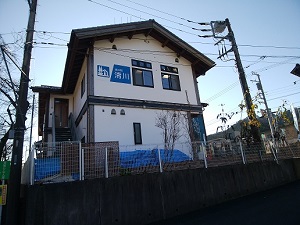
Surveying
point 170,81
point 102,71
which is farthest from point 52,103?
point 170,81

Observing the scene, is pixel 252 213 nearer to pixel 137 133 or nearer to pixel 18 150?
pixel 137 133

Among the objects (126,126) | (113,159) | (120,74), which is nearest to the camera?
(113,159)

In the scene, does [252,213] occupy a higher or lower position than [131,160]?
lower

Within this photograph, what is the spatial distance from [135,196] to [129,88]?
6213mm

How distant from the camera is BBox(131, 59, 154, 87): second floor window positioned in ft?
37.6

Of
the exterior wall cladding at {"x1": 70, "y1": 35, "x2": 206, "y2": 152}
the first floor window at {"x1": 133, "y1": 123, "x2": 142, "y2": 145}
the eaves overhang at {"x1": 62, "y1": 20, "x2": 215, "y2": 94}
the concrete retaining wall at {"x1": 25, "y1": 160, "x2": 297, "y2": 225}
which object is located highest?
the eaves overhang at {"x1": 62, "y1": 20, "x2": 215, "y2": 94}

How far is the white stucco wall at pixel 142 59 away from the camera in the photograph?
1048 centimetres

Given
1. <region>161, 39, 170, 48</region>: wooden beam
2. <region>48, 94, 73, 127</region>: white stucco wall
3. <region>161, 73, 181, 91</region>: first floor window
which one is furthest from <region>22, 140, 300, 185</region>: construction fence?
<region>48, 94, 73, 127</region>: white stucco wall

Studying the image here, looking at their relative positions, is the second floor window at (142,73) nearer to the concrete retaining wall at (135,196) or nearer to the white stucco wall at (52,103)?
the concrete retaining wall at (135,196)

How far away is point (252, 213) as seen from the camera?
227 inches

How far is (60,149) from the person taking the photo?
238 inches

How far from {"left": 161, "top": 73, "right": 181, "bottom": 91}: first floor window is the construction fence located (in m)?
4.38

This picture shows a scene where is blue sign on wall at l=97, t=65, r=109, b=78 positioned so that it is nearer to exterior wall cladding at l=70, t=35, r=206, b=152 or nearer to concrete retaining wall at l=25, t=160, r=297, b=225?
exterior wall cladding at l=70, t=35, r=206, b=152

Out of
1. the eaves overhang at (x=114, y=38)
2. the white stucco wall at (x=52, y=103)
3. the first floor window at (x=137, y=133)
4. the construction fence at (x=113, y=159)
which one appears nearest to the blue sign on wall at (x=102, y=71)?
the eaves overhang at (x=114, y=38)
